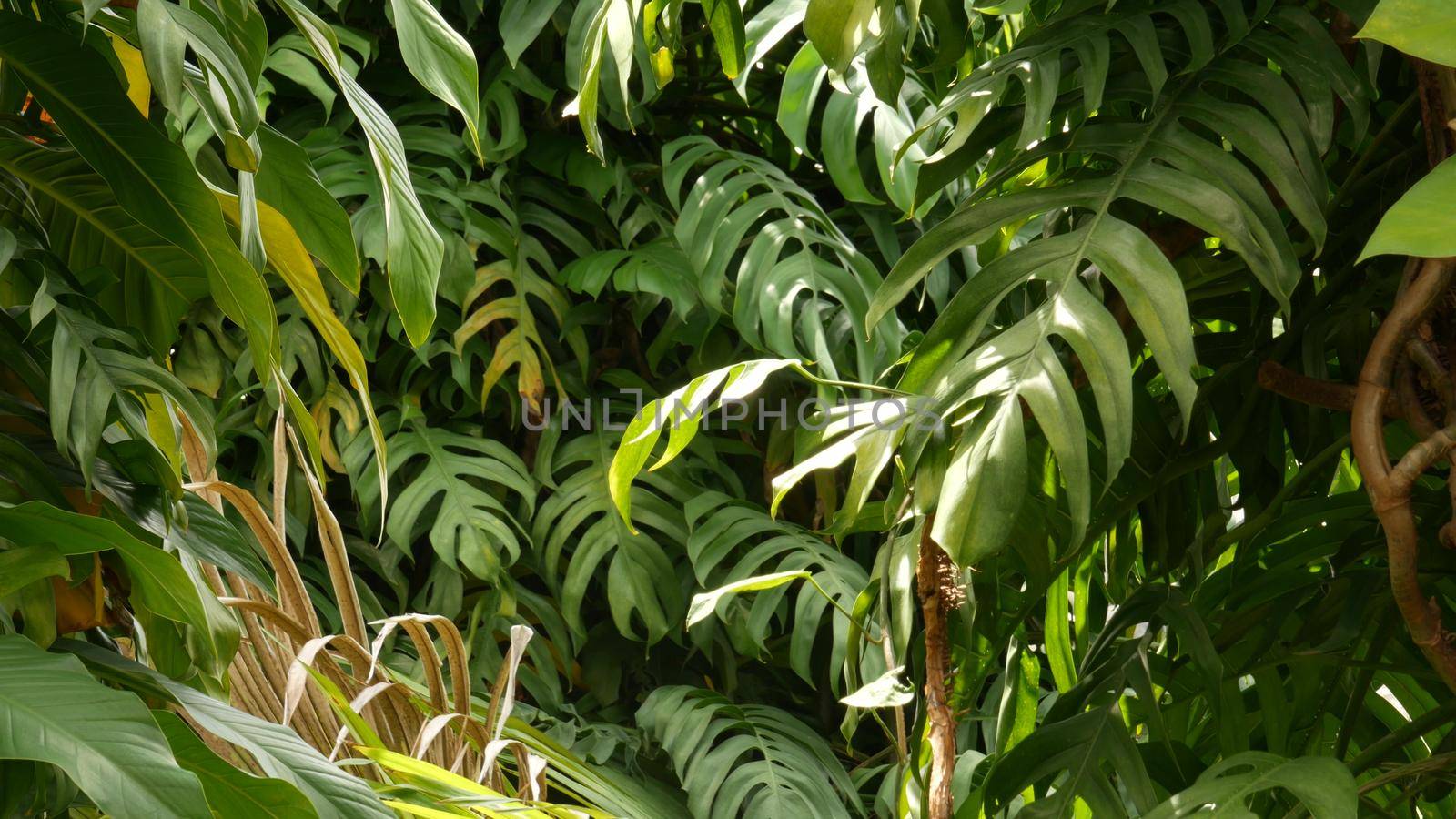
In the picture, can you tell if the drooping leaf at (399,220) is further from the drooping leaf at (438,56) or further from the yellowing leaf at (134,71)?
the yellowing leaf at (134,71)

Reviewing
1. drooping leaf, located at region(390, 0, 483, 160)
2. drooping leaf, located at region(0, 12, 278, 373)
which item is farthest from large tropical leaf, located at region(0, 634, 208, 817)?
drooping leaf, located at region(390, 0, 483, 160)

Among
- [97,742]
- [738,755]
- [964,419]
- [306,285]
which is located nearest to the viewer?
[97,742]

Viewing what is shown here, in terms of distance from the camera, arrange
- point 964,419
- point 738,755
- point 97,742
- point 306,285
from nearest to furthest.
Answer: point 97,742 → point 964,419 → point 306,285 → point 738,755

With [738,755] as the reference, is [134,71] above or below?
above

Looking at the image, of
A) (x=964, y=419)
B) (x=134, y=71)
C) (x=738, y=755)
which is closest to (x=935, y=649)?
(x=964, y=419)

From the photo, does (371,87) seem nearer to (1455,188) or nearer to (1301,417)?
(1301,417)

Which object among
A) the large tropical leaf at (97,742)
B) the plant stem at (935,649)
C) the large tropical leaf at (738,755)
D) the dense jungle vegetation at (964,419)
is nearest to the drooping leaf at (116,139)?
the dense jungle vegetation at (964,419)

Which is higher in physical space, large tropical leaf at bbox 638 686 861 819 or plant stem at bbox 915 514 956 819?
plant stem at bbox 915 514 956 819

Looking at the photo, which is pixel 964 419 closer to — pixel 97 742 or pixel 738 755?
pixel 97 742

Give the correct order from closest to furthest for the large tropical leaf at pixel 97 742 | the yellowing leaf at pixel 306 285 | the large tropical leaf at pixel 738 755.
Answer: the large tropical leaf at pixel 97 742
the yellowing leaf at pixel 306 285
the large tropical leaf at pixel 738 755

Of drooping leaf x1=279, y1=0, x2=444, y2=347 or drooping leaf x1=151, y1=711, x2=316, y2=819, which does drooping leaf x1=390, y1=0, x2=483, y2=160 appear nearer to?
→ drooping leaf x1=279, y1=0, x2=444, y2=347

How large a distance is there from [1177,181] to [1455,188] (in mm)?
315

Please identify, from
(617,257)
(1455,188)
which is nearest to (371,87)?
(617,257)

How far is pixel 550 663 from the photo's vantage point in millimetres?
1575
